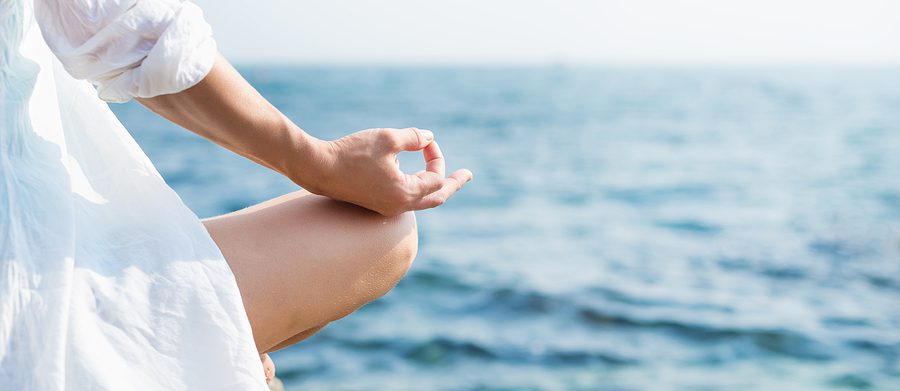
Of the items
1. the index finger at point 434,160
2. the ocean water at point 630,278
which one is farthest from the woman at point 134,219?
the ocean water at point 630,278

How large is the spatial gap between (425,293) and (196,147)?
1353 centimetres

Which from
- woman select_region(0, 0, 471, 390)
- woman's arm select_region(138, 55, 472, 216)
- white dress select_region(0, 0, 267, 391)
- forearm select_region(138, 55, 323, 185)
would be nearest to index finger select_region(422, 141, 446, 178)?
woman's arm select_region(138, 55, 472, 216)

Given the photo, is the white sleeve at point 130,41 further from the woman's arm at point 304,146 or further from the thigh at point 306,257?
the thigh at point 306,257

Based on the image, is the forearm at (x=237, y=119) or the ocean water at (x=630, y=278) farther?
the ocean water at (x=630, y=278)

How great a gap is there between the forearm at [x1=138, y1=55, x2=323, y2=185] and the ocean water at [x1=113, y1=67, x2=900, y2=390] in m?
3.85

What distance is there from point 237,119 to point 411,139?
0.32m

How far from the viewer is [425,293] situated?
725 centimetres

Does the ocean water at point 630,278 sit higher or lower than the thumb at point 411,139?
higher

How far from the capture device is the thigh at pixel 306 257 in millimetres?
1445

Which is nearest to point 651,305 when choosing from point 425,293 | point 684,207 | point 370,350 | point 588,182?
point 425,293

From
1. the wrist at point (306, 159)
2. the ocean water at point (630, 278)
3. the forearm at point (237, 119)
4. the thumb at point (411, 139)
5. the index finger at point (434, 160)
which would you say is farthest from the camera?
the ocean water at point (630, 278)

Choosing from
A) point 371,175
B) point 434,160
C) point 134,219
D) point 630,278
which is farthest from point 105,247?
point 630,278

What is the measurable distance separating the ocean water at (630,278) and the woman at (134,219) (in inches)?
150

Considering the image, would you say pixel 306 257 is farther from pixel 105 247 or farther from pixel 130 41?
pixel 130 41
